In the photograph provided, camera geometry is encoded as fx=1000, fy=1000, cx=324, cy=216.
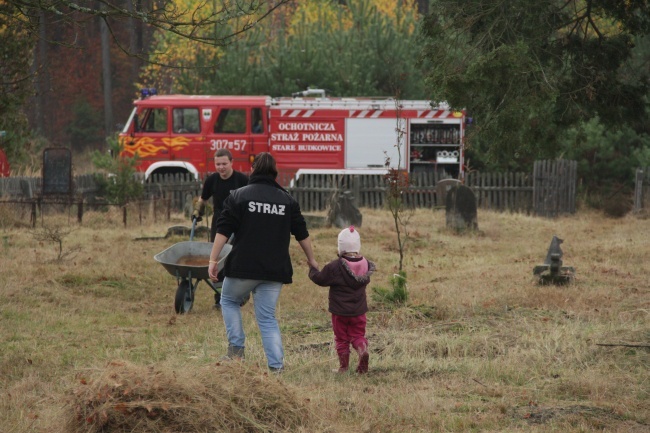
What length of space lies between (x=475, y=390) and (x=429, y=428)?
1.10m

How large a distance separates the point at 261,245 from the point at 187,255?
4.20m

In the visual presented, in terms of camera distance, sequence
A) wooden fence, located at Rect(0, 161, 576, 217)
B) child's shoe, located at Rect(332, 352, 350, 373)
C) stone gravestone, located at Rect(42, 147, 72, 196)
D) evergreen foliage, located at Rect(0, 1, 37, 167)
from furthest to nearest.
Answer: wooden fence, located at Rect(0, 161, 576, 217)
stone gravestone, located at Rect(42, 147, 72, 196)
evergreen foliage, located at Rect(0, 1, 37, 167)
child's shoe, located at Rect(332, 352, 350, 373)

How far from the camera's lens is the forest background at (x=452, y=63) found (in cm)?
967

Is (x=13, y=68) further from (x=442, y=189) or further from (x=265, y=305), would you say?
(x=442, y=189)

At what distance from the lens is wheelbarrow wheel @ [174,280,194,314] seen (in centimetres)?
1102

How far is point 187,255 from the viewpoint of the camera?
11.3m

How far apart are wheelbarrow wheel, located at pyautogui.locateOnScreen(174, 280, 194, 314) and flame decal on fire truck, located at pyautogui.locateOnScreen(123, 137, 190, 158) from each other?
14.5 m

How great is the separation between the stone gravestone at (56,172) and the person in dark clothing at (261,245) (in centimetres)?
1250

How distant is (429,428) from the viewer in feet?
19.8

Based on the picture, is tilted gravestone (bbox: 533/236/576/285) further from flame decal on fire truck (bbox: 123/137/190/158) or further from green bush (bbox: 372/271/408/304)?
flame decal on fire truck (bbox: 123/137/190/158)

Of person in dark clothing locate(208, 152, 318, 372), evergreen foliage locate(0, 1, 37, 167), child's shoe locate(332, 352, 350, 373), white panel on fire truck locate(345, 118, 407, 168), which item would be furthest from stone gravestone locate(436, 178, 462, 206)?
person in dark clothing locate(208, 152, 318, 372)

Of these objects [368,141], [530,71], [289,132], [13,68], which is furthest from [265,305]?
[368,141]

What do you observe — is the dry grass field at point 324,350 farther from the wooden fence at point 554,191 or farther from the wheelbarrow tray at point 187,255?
the wooden fence at point 554,191

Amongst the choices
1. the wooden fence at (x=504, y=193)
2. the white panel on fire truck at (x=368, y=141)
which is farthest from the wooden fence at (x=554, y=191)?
the white panel on fire truck at (x=368, y=141)
